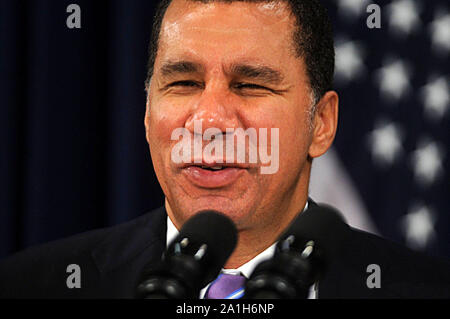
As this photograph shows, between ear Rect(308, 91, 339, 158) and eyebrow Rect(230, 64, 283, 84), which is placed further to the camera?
ear Rect(308, 91, 339, 158)

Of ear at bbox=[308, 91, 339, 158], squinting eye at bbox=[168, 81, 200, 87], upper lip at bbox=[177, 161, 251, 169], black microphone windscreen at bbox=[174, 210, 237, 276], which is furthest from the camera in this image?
ear at bbox=[308, 91, 339, 158]

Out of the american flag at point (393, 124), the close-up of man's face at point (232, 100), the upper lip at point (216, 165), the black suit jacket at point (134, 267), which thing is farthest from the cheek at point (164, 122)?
the american flag at point (393, 124)

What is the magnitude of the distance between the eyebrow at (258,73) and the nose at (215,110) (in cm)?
4

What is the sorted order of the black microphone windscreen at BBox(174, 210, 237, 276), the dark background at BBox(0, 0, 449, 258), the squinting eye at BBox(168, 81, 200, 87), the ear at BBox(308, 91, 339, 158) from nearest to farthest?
the black microphone windscreen at BBox(174, 210, 237, 276)
the squinting eye at BBox(168, 81, 200, 87)
the ear at BBox(308, 91, 339, 158)
the dark background at BBox(0, 0, 449, 258)

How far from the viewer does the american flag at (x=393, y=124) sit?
5.77ft

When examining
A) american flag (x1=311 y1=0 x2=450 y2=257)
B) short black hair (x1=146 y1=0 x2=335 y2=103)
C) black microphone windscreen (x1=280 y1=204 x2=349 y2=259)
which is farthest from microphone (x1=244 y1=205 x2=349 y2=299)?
american flag (x1=311 y1=0 x2=450 y2=257)

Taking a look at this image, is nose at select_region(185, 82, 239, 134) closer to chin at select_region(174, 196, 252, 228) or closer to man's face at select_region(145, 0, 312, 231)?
man's face at select_region(145, 0, 312, 231)

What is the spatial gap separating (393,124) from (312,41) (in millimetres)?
644

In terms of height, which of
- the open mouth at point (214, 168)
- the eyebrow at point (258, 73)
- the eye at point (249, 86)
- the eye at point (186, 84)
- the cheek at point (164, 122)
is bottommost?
the open mouth at point (214, 168)

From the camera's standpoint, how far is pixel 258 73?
1131mm

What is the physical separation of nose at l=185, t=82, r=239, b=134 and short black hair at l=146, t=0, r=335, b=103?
0.21m

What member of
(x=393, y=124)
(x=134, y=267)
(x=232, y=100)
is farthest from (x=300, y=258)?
(x=393, y=124)

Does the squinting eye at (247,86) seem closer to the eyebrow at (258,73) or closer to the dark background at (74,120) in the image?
the eyebrow at (258,73)

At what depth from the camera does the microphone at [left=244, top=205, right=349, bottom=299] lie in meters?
0.62
